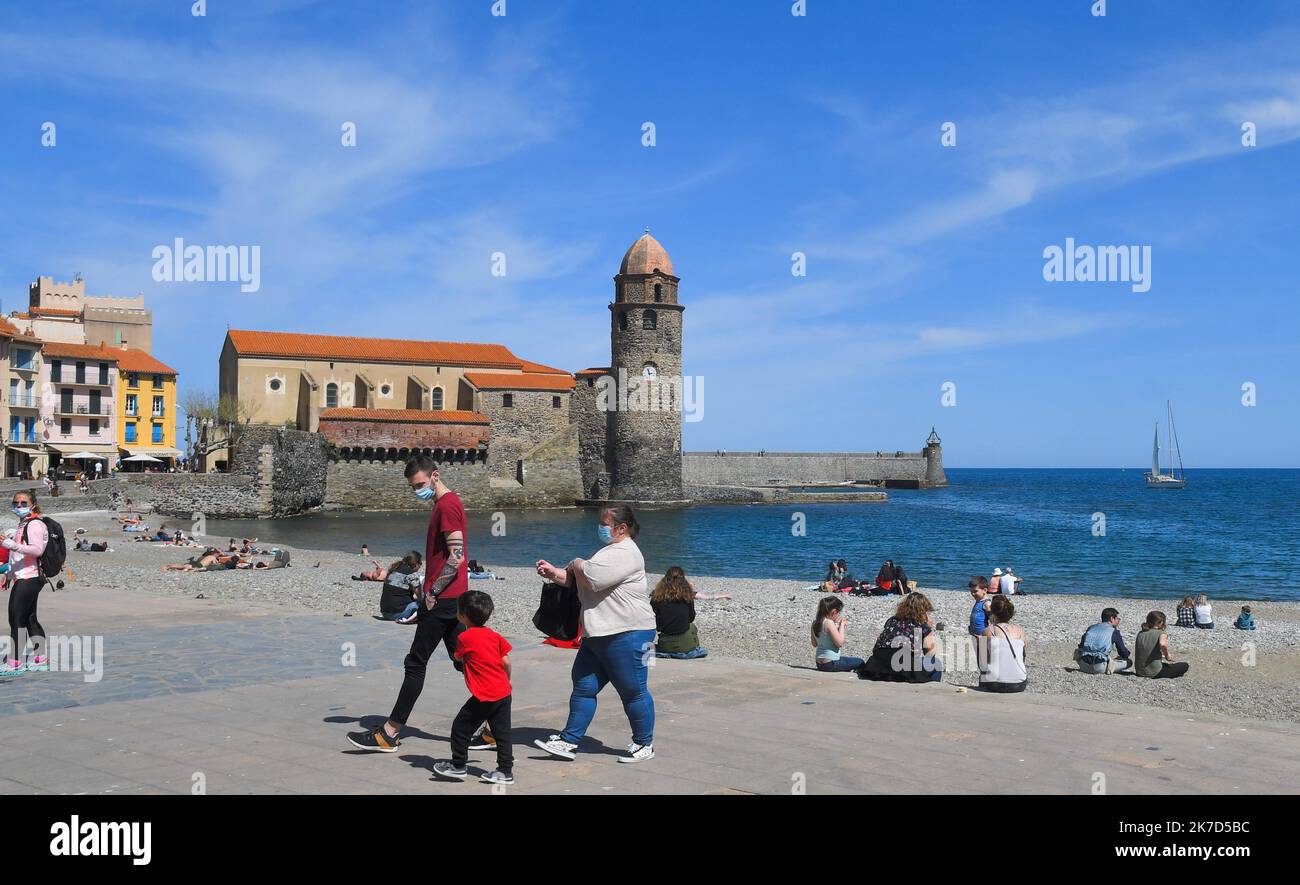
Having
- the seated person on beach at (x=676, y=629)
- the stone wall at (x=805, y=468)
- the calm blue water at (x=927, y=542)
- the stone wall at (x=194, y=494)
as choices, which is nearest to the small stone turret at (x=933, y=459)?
the stone wall at (x=805, y=468)

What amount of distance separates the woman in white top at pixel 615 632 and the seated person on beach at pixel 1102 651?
25.4ft

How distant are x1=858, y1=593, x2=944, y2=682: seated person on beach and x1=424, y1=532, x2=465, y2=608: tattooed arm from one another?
14.4 feet

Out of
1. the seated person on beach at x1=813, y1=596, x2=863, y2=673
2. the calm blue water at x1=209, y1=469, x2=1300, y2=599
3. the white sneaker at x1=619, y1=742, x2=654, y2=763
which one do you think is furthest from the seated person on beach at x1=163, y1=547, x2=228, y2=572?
the white sneaker at x1=619, y1=742, x2=654, y2=763

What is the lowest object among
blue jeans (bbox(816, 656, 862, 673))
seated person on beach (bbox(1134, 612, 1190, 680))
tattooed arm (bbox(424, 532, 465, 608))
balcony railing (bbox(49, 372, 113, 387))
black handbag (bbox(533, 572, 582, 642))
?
seated person on beach (bbox(1134, 612, 1190, 680))

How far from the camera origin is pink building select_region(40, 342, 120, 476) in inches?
2080

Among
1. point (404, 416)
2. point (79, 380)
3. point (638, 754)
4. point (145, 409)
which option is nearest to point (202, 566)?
point (638, 754)

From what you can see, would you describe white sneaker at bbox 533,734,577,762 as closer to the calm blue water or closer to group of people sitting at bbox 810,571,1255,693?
group of people sitting at bbox 810,571,1255,693

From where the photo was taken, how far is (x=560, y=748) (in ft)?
19.2

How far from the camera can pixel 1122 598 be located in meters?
24.6

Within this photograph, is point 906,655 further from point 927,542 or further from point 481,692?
point 927,542

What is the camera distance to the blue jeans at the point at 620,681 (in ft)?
19.0

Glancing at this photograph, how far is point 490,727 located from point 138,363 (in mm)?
64575
